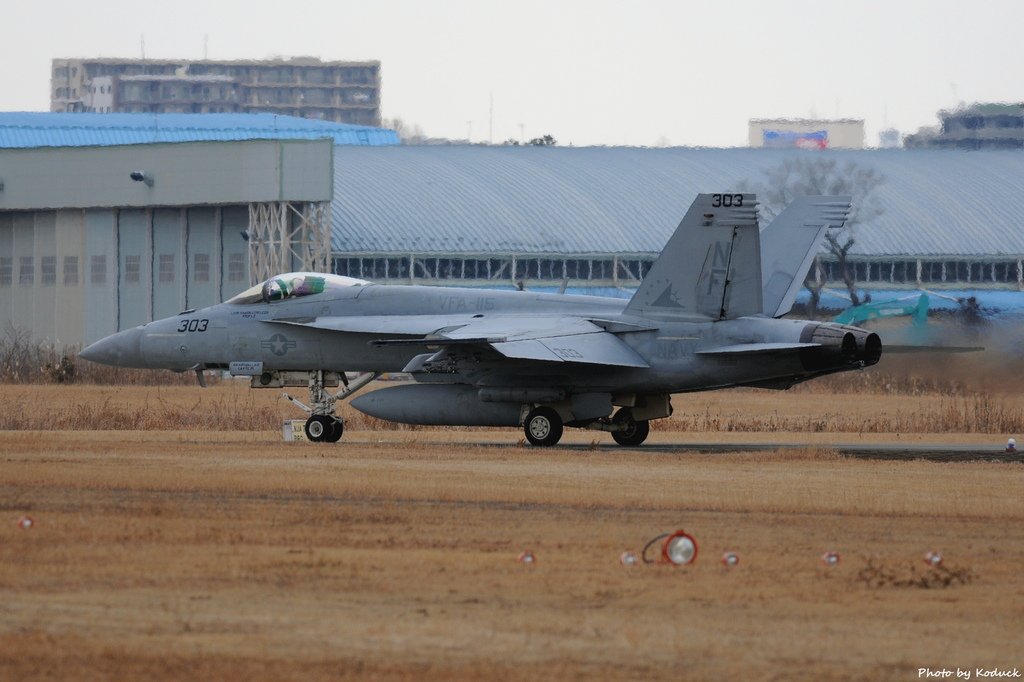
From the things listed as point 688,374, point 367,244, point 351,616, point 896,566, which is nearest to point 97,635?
point 351,616

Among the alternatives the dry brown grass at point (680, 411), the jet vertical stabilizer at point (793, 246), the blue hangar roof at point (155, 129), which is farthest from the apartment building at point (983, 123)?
the jet vertical stabilizer at point (793, 246)

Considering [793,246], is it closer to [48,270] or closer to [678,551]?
[678,551]

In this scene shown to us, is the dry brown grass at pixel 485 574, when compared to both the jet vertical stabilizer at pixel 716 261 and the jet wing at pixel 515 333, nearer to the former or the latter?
the jet wing at pixel 515 333

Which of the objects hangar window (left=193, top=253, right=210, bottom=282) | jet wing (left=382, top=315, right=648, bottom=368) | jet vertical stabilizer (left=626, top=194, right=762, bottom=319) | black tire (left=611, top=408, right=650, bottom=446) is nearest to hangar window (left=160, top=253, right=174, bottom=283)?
hangar window (left=193, top=253, right=210, bottom=282)

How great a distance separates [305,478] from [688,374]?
818 cm

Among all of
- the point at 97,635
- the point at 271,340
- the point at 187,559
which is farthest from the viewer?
the point at 271,340

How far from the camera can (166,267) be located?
57.8 metres

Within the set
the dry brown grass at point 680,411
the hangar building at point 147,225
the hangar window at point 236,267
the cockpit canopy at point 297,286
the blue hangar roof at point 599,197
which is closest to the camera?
the cockpit canopy at point 297,286

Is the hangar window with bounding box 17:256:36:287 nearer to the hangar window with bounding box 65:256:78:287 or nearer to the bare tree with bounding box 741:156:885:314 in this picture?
the hangar window with bounding box 65:256:78:287

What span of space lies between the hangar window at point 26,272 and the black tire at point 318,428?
35803 mm

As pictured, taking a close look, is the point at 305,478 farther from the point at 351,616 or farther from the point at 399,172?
the point at 399,172

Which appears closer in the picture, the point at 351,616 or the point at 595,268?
the point at 351,616

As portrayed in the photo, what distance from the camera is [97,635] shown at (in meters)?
9.88

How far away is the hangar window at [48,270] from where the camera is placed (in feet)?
196
